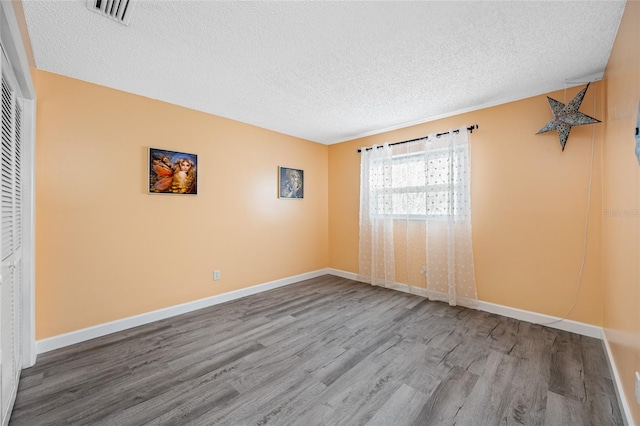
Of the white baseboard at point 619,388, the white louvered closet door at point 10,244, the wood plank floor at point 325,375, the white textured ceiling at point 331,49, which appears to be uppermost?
the white textured ceiling at point 331,49

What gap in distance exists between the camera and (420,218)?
3.56m

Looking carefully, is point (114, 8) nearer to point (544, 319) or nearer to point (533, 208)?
point (533, 208)

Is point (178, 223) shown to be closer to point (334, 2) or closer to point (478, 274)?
point (334, 2)

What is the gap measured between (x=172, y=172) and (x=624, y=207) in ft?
12.7

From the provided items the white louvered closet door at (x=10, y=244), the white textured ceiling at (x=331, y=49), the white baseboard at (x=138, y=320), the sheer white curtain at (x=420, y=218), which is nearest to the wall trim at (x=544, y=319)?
the sheer white curtain at (x=420, y=218)

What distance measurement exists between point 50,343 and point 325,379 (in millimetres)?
2380

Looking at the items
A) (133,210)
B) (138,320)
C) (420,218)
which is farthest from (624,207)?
(138,320)

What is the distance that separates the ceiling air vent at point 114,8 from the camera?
1539mm

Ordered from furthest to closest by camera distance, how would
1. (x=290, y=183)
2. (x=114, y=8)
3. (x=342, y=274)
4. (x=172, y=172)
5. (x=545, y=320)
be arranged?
(x=342, y=274) → (x=290, y=183) → (x=172, y=172) → (x=545, y=320) → (x=114, y=8)

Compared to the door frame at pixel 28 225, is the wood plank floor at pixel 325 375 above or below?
below

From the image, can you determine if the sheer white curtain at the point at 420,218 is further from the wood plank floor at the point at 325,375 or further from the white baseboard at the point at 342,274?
the wood plank floor at the point at 325,375

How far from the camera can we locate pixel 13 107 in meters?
1.66

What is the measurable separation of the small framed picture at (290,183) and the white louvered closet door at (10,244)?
8.85 ft

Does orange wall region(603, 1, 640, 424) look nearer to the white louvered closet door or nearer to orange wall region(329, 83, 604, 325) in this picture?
orange wall region(329, 83, 604, 325)
